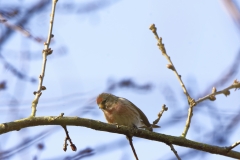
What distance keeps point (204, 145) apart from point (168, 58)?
2.21ft

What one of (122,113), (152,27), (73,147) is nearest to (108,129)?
(73,147)

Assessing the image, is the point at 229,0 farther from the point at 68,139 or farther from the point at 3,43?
the point at 3,43

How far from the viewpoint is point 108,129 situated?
2969 mm

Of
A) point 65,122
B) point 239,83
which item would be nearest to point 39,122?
point 65,122

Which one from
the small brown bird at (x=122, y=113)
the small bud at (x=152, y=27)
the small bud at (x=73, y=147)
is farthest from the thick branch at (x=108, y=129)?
the small brown bird at (x=122, y=113)

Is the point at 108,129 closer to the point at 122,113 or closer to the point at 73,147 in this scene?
the point at 73,147

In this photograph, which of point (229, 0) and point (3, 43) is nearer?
point (229, 0)

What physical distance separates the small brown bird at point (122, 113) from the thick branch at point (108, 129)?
95 centimetres

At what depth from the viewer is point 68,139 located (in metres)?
3.02

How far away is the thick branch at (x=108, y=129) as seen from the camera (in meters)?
2.86

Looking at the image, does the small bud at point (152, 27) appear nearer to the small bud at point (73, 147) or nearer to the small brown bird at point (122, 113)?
the small bud at point (73, 147)

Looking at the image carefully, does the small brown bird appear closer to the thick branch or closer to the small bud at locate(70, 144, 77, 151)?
the thick branch

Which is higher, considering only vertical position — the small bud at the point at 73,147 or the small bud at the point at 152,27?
the small bud at the point at 152,27

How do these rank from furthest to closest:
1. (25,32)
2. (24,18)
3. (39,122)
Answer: (24,18) → (25,32) → (39,122)
